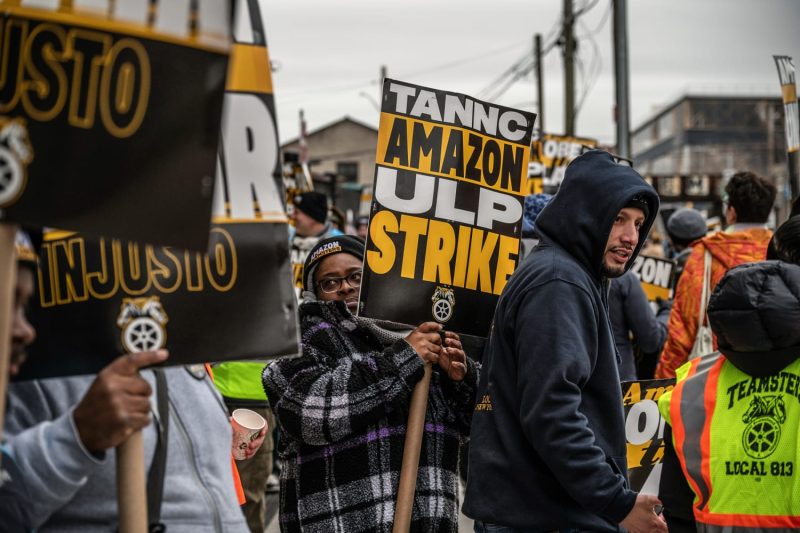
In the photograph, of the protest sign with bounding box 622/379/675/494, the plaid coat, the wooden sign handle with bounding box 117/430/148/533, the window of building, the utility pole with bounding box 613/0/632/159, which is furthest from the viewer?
Answer: the window of building

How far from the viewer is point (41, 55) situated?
7.14 ft

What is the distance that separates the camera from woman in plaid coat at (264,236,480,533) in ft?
11.8

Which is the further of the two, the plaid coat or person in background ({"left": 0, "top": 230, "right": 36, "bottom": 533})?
the plaid coat

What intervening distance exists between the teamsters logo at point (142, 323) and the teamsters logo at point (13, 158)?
0.50 meters

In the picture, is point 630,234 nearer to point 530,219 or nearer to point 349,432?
point 349,432

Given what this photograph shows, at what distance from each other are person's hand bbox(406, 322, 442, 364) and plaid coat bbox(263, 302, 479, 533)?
0.11ft

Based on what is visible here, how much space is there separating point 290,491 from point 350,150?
75994 millimetres

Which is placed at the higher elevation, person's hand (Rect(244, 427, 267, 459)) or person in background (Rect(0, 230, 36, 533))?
person in background (Rect(0, 230, 36, 533))

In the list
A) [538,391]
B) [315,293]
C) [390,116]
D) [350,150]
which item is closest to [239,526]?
[538,391]

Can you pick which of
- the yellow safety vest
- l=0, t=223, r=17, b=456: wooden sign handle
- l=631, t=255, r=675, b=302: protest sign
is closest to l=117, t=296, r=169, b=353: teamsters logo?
l=0, t=223, r=17, b=456: wooden sign handle

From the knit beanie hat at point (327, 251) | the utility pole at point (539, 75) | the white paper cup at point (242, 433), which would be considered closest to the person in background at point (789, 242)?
the knit beanie hat at point (327, 251)

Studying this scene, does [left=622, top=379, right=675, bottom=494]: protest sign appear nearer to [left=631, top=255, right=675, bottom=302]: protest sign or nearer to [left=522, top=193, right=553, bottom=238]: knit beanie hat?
[left=522, top=193, right=553, bottom=238]: knit beanie hat

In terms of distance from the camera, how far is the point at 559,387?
122 inches

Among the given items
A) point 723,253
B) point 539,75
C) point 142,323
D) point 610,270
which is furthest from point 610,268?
point 539,75
